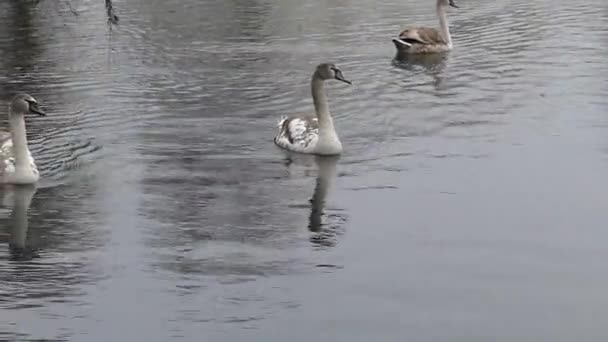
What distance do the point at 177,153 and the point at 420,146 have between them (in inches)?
126

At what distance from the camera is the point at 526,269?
13078 millimetres

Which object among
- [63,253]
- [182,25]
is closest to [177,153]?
[63,253]

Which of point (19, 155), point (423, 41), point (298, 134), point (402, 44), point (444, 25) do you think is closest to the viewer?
point (19, 155)

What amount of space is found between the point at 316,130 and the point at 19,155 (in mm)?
4026

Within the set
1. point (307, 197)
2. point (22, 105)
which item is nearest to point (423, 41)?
point (307, 197)

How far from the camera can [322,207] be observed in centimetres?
1544

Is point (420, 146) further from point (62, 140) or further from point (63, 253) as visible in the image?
point (63, 253)

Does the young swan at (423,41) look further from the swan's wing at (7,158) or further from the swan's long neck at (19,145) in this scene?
the swan's long neck at (19,145)

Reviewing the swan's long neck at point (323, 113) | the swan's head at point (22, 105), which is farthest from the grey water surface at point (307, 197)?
the swan's head at point (22, 105)

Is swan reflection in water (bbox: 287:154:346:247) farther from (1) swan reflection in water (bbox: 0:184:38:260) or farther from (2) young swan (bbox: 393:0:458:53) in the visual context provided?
(2) young swan (bbox: 393:0:458:53)

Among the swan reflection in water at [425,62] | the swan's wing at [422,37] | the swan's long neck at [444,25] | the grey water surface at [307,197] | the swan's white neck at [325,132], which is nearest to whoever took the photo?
the grey water surface at [307,197]

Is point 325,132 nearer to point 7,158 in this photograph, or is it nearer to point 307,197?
point 307,197

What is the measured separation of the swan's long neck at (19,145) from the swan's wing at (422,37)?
455 inches

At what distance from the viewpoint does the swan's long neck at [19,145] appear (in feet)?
53.6
